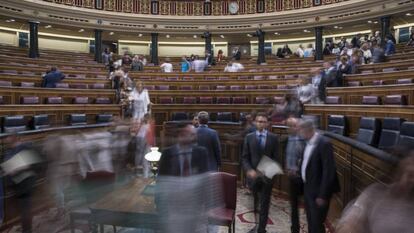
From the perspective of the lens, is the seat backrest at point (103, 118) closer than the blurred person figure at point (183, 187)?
No

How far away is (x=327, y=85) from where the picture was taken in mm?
8500

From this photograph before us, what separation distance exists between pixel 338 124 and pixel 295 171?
2.62 m

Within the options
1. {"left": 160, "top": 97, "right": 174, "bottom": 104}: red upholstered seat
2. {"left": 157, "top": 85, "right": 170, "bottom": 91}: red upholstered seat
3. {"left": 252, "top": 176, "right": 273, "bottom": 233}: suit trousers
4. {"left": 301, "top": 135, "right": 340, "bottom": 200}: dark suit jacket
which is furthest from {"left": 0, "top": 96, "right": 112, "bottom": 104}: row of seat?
{"left": 301, "top": 135, "right": 340, "bottom": 200}: dark suit jacket

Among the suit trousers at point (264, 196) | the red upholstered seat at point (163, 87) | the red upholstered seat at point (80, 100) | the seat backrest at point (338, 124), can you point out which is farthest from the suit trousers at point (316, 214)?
the red upholstered seat at point (163, 87)

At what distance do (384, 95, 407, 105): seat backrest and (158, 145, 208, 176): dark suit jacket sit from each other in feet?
14.5

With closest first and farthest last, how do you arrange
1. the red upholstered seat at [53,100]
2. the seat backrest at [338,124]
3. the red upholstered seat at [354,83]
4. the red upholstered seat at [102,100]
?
the seat backrest at [338,124] < the red upholstered seat at [354,83] < the red upholstered seat at [53,100] < the red upholstered seat at [102,100]

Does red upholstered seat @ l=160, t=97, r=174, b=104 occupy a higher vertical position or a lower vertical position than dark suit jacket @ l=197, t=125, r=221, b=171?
higher

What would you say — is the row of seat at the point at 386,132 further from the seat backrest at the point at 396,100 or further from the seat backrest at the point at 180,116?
the seat backrest at the point at 180,116

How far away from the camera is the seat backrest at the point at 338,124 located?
6.29m

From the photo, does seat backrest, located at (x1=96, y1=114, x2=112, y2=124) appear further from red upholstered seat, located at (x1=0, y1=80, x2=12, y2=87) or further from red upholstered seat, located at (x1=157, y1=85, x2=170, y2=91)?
red upholstered seat, located at (x1=157, y1=85, x2=170, y2=91)

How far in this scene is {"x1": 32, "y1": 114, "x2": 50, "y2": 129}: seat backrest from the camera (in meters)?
7.18

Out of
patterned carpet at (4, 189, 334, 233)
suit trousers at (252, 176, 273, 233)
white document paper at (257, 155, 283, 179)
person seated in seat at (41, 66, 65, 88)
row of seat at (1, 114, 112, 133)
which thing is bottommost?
patterned carpet at (4, 189, 334, 233)

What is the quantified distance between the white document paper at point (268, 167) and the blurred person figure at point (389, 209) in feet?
7.13

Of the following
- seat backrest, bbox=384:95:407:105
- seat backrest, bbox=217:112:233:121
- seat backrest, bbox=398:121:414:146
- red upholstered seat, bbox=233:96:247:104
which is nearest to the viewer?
seat backrest, bbox=398:121:414:146
